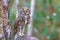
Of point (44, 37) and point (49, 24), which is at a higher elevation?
point (49, 24)

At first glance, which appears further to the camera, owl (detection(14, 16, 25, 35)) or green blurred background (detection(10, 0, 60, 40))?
green blurred background (detection(10, 0, 60, 40))

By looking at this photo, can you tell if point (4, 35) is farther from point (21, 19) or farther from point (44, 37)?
point (44, 37)

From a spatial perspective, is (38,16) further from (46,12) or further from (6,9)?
(6,9)

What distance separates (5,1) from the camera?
0.95 m

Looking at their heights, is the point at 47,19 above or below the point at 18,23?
below

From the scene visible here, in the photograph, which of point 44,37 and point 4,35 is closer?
point 4,35

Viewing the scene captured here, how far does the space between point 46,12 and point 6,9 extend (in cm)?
126

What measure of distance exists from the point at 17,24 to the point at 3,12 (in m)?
0.13

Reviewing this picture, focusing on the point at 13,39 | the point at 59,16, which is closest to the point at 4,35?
the point at 13,39

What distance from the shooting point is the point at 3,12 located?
0.98m

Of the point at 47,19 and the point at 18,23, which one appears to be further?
the point at 47,19

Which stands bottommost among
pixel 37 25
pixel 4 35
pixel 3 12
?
pixel 37 25

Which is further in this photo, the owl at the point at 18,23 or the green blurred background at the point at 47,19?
the green blurred background at the point at 47,19

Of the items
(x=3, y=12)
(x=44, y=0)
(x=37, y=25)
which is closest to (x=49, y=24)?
(x=37, y=25)
